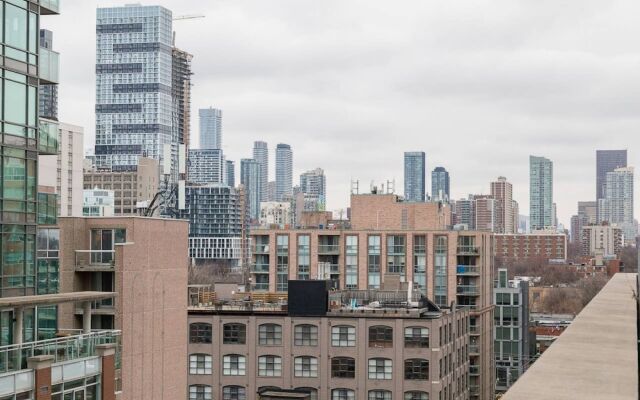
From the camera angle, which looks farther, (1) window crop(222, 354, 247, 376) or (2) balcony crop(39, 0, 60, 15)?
(1) window crop(222, 354, 247, 376)

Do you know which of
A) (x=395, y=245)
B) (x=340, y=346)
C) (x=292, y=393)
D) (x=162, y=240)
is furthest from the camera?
(x=395, y=245)

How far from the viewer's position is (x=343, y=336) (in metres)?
77.5

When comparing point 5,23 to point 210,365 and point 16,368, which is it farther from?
point 210,365

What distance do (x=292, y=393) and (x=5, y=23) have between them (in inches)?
1853

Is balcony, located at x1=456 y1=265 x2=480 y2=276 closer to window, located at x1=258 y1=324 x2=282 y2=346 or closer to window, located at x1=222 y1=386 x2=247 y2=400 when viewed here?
window, located at x1=258 y1=324 x2=282 y2=346

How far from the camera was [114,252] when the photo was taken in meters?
43.4

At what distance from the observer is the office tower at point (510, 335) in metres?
124

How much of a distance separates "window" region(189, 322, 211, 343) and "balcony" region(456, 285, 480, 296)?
41.4 metres

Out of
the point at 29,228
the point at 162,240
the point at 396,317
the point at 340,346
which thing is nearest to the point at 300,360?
the point at 340,346

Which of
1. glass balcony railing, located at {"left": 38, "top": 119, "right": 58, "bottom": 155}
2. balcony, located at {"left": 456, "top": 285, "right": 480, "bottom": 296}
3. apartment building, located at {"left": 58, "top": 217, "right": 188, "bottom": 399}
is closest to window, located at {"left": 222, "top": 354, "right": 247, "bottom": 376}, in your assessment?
apartment building, located at {"left": 58, "top": 217, "right": 188, "bottom": 399}

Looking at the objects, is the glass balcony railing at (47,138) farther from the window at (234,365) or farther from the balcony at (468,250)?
the balcony at (468,250)

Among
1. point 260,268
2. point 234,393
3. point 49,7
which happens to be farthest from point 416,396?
point 49,7

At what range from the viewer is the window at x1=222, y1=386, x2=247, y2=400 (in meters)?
77.9

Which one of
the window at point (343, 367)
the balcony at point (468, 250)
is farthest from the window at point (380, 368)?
the balcony at point (468, 250)
